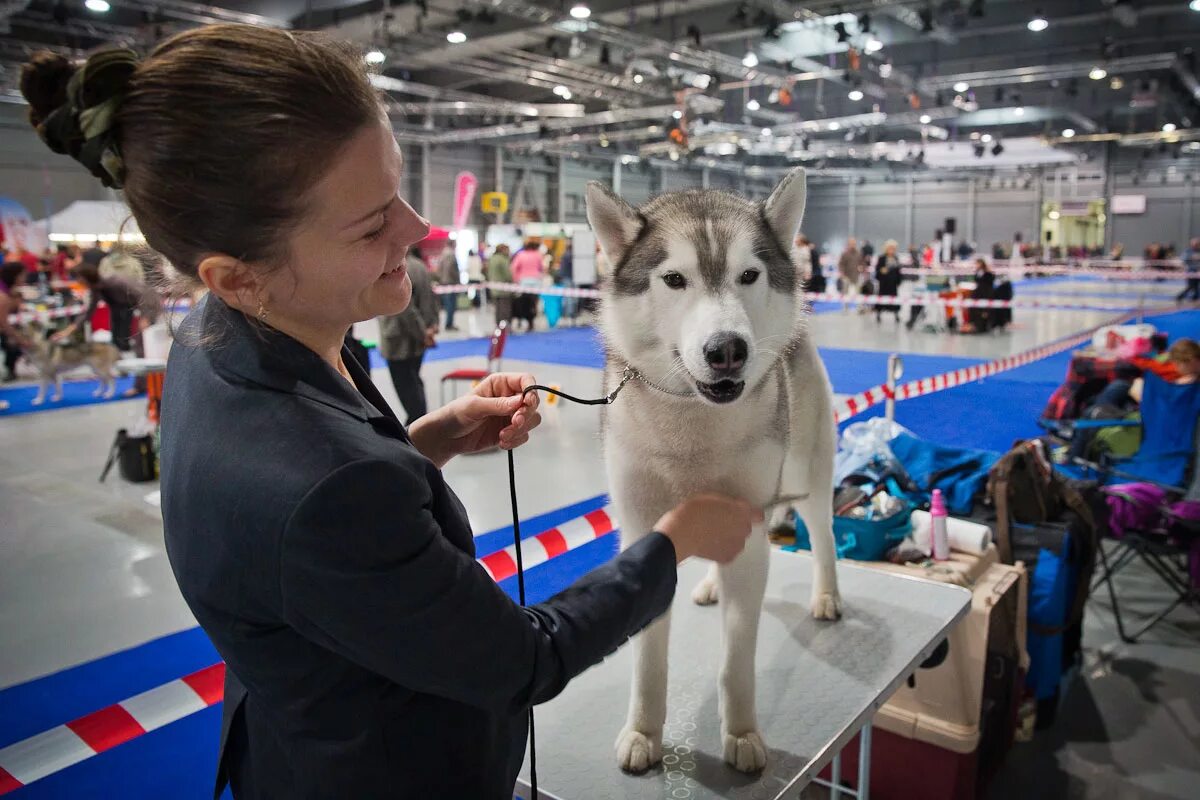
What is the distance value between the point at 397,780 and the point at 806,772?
44.2 inches

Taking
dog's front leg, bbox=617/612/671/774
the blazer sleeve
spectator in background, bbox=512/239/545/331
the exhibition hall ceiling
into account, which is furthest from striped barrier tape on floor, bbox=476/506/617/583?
spectator in background, bbox=512/239/545/331

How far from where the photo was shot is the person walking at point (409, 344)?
686 centimetres

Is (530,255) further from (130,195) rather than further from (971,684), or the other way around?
(130,195)

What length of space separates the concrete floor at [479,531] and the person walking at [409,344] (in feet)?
2.55

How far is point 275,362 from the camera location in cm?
96

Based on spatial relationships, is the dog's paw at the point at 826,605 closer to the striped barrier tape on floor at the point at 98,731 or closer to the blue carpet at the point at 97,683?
the striped barrier tape on floor at the point at 98,731

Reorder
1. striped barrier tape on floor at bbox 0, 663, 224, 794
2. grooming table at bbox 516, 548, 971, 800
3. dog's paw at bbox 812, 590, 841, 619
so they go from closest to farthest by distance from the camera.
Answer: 1. striped barrier tape on floor at bbox 0, 663, 224, 794
2. grooming table at bbox 516, 548, 971, 800
3. dog's paw at bbox 812, 590, 841, 619

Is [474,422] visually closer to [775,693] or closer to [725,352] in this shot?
[725,352]

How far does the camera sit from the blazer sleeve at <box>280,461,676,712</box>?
0.84 meters

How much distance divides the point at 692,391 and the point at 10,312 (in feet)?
39.3

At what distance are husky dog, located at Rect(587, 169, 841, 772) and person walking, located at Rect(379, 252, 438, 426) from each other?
5.10 metres

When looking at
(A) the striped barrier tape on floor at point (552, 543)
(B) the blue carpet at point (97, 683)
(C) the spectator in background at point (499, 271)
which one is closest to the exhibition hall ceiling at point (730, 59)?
A: (C) the spectator in background at point (499, 271)

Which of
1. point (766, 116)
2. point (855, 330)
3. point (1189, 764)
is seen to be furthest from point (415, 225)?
point (766, 116)

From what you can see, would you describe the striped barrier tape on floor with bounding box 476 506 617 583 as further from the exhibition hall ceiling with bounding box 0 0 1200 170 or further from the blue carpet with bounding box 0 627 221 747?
the exhibition hall ceiling with bounding box 0 0 1200 170
